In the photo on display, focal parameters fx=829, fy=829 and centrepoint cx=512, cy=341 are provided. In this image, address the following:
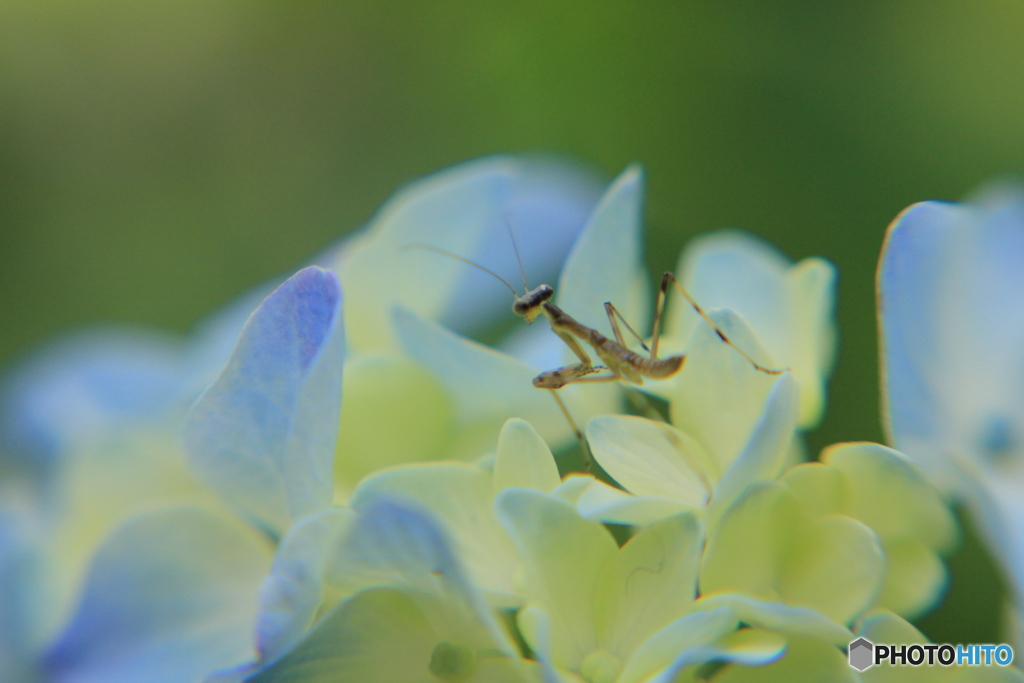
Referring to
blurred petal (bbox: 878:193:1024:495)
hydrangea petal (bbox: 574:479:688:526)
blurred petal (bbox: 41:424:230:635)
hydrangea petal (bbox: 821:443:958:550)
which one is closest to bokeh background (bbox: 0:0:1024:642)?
blurred petal (bbox: 878:193:1024:495)

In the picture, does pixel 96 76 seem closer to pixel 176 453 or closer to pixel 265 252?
pixel 265 252

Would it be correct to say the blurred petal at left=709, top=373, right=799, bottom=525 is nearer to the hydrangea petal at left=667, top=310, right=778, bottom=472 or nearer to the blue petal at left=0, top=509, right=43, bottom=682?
the hydrangea petal at left=667, top=310, right=778, bottom=472

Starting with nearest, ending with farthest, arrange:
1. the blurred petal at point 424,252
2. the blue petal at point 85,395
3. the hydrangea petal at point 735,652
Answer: the hydrangea petal at point 735,652, the blurred petal at point 424,252, the blue petal at point 85,395

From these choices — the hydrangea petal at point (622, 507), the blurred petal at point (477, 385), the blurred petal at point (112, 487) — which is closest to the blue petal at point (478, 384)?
the blurred petal at point (477, 385)

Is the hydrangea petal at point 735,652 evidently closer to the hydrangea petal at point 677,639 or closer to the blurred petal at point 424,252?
the hydrangea petal at point 677,639

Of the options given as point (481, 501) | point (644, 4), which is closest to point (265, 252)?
point (644, 4)

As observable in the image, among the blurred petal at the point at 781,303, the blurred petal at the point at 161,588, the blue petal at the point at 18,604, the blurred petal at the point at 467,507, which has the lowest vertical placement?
the blue petal at the point at 18,604

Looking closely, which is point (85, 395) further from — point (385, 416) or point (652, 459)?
point (652, 459)

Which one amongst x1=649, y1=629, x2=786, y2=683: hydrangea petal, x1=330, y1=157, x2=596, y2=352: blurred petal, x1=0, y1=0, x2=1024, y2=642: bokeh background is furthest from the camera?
x1=0, y1=0, x2=1024, y2=642: bokeh background

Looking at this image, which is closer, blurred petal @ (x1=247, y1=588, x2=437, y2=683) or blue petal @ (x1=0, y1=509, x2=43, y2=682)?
blurred petal @ (x1=247, y1=588, x2=437, y2=683)
